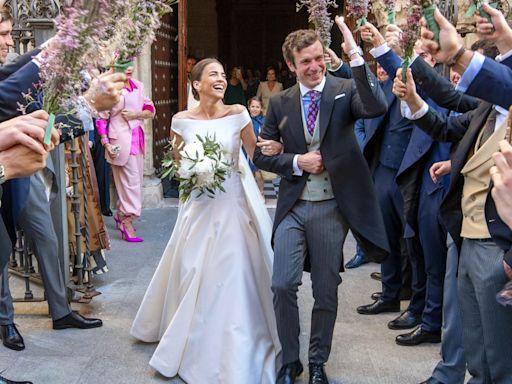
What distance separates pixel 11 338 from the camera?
4969mm

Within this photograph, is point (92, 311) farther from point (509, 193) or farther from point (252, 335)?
point (509, 193)

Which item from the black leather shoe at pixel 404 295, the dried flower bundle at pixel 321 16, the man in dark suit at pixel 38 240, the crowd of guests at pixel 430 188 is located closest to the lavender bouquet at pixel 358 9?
the crowd of guests at pixel 430 188

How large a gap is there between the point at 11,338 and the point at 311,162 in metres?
2.47

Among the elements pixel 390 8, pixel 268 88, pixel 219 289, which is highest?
pixel 390 8

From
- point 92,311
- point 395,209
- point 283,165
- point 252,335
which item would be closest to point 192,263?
point 252,335

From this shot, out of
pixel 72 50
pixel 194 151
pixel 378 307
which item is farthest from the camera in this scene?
pixel 378 307

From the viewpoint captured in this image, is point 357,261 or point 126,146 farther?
point 126,146

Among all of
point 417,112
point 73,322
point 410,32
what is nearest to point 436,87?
point 417,112

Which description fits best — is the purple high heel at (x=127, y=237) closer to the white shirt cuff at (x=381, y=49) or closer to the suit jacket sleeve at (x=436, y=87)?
the suit jacket sleeve at (x=436, y=87)

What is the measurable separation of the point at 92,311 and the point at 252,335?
73.9 inches

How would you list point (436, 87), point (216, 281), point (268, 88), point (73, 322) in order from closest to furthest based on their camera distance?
point (436, 87)
point (216, 281)
point (73, 322)
point (268, 88)

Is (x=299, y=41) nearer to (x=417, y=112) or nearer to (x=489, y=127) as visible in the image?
(x=417, y=112)

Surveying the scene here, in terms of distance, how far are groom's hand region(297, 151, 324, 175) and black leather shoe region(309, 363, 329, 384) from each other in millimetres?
1186

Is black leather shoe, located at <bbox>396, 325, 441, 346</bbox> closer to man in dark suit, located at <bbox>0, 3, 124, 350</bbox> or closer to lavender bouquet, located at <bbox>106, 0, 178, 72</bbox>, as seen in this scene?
man in dark suit, located at <bbox>0, 3, 124, 350</bbox>
